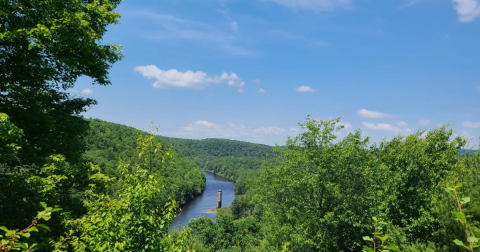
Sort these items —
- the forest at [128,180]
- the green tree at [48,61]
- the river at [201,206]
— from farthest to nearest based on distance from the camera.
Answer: the river at [201,206] < the green tree at [48,61] < the forest at [128,180]

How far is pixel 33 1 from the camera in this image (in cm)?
737

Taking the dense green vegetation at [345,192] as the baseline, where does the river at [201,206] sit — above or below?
below

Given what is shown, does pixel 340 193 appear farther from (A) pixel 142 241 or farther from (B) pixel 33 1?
(B) pixel 33 1

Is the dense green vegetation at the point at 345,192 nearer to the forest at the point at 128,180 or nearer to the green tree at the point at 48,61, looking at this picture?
the forest at the point at 128,180

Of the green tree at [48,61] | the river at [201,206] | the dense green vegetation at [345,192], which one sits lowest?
the river at [201,206]

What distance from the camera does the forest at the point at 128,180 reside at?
4.75m

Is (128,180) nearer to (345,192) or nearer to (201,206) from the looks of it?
(345,192)

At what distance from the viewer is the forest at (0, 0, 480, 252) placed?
15.6 feet

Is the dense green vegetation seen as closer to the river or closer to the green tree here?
the green tree

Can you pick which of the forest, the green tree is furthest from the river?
the green tree

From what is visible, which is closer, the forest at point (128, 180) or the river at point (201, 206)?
the forest at point (128, 180)

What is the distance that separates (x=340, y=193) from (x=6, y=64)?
1474 centimetres

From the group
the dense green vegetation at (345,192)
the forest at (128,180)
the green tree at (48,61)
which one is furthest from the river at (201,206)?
the green tree at (48,61)

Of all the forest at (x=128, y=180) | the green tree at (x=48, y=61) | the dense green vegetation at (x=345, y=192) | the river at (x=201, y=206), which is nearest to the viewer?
the forest at (x=128, y=180)
